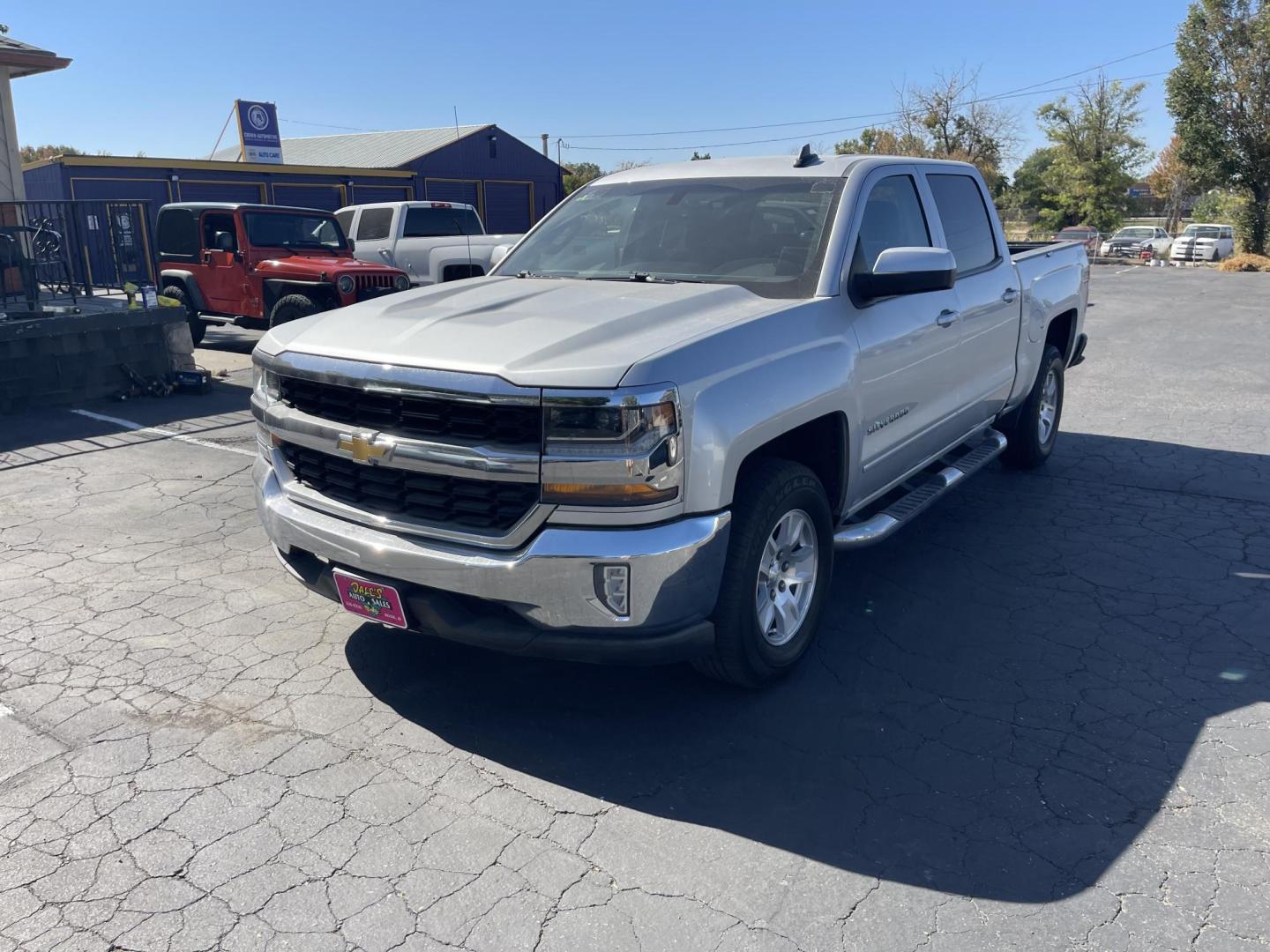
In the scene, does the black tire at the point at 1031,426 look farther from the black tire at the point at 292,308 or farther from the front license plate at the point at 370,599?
the black tire at the point at 292,308

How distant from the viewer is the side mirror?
4.00 m

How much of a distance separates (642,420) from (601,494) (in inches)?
10.3

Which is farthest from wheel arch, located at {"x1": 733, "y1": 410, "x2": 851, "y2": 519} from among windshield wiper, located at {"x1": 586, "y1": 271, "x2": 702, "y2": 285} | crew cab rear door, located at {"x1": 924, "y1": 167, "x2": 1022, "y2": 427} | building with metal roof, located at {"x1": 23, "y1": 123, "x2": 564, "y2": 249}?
building with metal roof, located at {"x1": 23, "y1": 123, "x2": 564, "y2": 249}

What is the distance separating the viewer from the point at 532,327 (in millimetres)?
3512

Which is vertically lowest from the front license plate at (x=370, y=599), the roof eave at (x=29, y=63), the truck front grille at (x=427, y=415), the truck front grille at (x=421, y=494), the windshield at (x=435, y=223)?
the front license plate at (x=370, y=599)

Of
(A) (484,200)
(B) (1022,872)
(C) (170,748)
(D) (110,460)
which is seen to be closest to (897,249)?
(B) (1022,872)

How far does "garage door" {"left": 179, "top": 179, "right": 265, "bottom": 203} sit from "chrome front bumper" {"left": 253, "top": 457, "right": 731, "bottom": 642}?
24075mm

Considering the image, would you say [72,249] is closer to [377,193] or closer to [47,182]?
[47,182]

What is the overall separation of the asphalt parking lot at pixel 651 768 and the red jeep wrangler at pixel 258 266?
6801mm

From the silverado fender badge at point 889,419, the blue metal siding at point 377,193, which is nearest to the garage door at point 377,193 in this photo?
the blue metal siding at point 377,193

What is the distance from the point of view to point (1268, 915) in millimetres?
2639

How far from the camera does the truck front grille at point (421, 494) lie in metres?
3.21

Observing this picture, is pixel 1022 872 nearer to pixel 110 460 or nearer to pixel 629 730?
pixel 629 730

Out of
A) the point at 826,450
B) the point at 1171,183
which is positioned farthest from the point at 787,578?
the point at 1171,183
